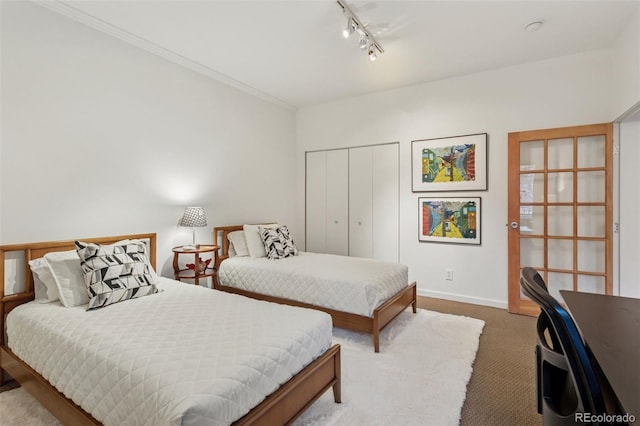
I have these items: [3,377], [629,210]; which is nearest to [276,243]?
[3,377]

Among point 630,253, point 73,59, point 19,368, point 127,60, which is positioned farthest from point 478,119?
point 19,368

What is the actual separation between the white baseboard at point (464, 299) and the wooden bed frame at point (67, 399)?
2476mm

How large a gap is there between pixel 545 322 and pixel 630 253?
2845 mm

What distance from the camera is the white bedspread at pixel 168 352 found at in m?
1.24

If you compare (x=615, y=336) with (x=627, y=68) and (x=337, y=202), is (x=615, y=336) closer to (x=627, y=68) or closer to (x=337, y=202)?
(x=627, y=68)

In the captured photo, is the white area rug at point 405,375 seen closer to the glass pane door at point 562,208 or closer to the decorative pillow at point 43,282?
the glass pane door at point 562,208

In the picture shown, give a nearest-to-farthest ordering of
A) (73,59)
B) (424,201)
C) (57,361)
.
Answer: (57,361) → (73,59) → (424,201)

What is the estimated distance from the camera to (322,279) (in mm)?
2863

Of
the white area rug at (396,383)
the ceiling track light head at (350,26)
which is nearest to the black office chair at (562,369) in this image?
the white area rug at (396,383)

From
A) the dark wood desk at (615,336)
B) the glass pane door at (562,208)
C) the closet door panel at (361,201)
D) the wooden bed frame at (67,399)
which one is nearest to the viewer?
the dark wood desk at (615,336)

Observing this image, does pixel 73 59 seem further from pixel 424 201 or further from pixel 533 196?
pixel 533 196

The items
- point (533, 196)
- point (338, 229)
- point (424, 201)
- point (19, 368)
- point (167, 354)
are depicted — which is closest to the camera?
point (167, 354)

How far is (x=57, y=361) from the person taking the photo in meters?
1.65

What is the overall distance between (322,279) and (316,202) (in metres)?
2.29
